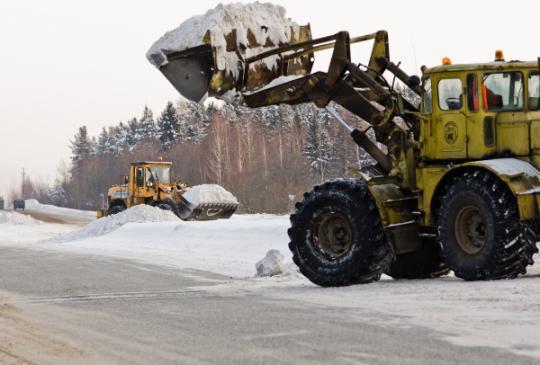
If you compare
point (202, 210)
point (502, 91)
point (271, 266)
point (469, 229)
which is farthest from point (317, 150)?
point (469, 229)

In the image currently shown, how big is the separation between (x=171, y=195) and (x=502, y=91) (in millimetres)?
26667

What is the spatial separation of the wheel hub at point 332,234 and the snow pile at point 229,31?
250 centimetres

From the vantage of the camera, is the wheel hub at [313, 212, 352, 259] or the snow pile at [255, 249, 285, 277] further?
the snow pile at [255, 249, 285, 277]

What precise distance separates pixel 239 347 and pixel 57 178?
465ft

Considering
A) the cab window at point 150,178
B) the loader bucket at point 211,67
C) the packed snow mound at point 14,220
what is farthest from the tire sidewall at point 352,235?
the packed snow mound at point 14,220

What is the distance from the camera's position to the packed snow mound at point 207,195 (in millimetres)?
35906

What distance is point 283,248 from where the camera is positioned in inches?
747

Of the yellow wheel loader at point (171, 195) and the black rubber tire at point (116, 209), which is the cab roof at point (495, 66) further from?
the black rubber tire at point (116, 209)

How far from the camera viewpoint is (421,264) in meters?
12.4

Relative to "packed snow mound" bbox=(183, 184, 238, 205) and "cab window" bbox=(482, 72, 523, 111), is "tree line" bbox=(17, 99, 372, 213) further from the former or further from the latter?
"cab window" bbox=(482, 72, 523, 111)

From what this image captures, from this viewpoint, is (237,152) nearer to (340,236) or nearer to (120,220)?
(120,220)

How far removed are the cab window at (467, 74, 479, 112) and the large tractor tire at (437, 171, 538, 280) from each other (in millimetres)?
917

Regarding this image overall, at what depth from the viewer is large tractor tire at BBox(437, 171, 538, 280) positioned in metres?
10.2

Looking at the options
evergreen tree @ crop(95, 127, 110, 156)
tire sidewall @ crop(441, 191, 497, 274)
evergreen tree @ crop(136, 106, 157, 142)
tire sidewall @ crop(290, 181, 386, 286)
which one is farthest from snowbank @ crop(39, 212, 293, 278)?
Answer: evergreen tree @ crop(95, 127, 110, 156)
